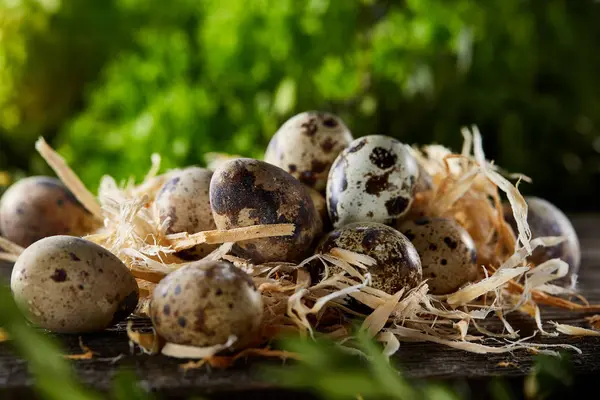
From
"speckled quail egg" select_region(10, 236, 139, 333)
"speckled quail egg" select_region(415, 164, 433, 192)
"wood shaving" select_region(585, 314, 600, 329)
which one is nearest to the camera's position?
"speckled quail egg" select_region(10, 236, 139, 333)

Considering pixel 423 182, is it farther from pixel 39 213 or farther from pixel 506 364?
pixel 39 213

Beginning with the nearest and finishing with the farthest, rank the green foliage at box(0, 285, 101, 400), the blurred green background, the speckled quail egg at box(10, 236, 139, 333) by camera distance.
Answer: the green foliage at box(0, 285, 101, 400), the speckled quail egg at box(10, 236, 139, 333), the blurred green background

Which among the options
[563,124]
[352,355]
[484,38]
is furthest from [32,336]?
[563,124]

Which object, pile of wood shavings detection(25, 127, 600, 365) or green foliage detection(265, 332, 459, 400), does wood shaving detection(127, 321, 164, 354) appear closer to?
pile of wood shavings detection(25, 127, 600, 365)

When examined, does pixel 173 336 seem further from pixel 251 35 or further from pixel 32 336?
pixel 251 35

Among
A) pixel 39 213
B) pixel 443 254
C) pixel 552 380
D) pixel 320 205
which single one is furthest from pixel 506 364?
pixel 39 213

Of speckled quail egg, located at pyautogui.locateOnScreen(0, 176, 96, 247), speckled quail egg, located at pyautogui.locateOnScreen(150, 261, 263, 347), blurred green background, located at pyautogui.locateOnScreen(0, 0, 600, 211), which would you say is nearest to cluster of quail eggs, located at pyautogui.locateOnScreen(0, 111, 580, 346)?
speckled quail egg, located at pyautogui.locateOnScreen(150, 261, 263, 347)

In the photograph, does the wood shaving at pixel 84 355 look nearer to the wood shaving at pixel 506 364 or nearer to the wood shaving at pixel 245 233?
the wood shaving at pixel 245 233
